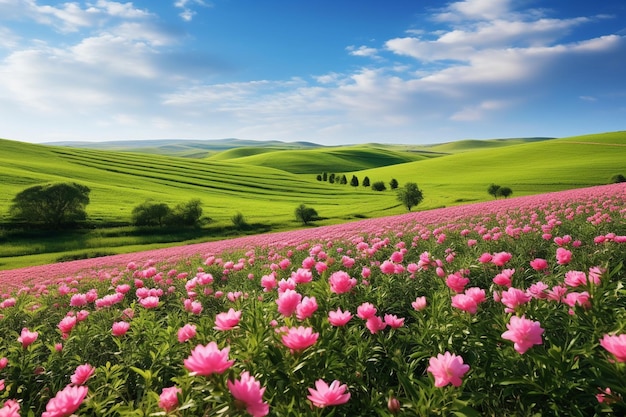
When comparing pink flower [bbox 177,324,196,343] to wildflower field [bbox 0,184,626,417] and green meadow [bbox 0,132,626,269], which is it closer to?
wildflower field [bbox 0,184,626,417]

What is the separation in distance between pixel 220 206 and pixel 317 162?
86731 millimetres

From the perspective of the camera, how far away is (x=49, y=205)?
38.8 meters

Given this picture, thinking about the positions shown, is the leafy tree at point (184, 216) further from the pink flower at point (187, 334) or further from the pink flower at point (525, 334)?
the pink flower at point (525, 334)

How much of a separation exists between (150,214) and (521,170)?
7513 centimetres

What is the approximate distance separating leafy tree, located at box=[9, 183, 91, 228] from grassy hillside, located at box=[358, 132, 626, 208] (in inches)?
1810

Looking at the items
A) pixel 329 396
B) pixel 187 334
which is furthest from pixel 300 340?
pixel 187 334

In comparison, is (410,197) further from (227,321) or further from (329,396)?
(329,396)

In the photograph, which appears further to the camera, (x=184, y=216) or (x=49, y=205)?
(x=184, y=216)

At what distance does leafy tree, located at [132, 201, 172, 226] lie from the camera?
40625 mm

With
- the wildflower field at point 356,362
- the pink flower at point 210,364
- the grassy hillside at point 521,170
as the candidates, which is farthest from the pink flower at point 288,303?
the grassy hillside at point 521,170

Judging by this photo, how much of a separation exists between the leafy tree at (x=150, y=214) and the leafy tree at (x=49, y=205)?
6.45 meters

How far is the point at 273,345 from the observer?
2240 mm

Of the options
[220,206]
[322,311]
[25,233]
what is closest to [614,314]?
[322,311]

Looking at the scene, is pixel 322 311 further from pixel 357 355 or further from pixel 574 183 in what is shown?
pixel 574 183
